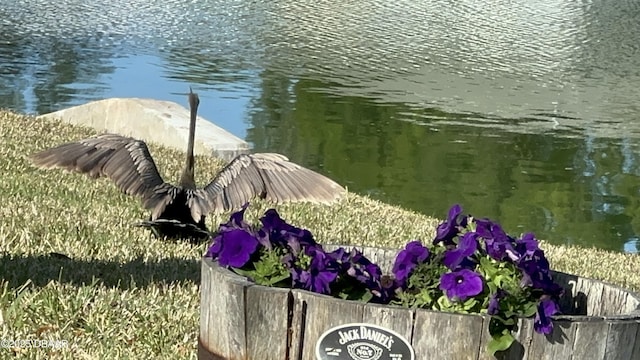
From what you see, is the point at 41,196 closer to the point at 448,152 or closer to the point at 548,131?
the point at 448,152

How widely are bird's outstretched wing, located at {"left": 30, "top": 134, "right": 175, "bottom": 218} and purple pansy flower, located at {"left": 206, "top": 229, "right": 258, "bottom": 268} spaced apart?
2.71 meters

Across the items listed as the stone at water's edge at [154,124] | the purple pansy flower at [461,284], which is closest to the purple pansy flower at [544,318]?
the purple pansy flower at [461,284]

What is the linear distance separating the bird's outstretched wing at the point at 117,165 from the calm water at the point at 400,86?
262 inches

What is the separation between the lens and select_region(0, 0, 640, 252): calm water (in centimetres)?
1443

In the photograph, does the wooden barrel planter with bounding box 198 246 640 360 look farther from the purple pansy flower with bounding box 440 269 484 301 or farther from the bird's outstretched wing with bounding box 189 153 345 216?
the bird's outstretched wing with bounding box 189 153 345 216

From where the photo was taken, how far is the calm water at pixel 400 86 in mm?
14430

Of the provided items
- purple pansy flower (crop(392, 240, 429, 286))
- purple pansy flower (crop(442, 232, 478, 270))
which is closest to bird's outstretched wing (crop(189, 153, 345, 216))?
purple pansy flower (crop(392, 240, 429, 286))

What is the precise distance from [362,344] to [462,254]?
37 centimetres

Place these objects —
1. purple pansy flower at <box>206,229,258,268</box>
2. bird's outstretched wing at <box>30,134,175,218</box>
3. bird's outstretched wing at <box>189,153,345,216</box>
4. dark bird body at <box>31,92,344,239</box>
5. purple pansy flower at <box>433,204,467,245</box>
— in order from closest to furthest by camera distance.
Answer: purple pansy flower at <box>206,229,258,268</box>, purple pansy flower at <box>433,204,467,245</box>, bird's outstretched wing at <box>189,153,345,216</box>, dark bird body at <box>31,92,344,239</box>, bird's outstretched wing at <box>30,134,175,218</box>

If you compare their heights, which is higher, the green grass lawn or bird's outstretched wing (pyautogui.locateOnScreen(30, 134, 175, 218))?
bird's outstretched wing (pyautogui.locateOnScreen(30, 134, 175, 218))

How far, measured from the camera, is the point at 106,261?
5207mm

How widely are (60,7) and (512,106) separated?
46.1 ft

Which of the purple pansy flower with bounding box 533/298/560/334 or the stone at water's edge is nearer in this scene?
the purple pansy flower with bounding box 533/298/560/334

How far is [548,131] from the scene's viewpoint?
1867 centimetres
